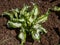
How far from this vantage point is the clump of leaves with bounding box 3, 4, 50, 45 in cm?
394

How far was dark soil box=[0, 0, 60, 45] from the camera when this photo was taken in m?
3.91

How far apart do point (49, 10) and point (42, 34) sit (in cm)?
63

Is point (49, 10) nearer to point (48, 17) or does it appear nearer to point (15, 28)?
point (48, 17)

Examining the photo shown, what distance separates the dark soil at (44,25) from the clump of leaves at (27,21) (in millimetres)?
97

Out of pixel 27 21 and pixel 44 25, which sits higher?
pixel 27 21

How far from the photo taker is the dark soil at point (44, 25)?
3908mm

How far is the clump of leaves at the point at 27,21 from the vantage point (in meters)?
3.94

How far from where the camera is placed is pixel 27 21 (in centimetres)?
404

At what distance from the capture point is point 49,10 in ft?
14.5

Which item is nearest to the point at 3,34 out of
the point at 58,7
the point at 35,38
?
the point at 35,38

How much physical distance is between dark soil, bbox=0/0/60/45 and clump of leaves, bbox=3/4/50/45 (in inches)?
3.8

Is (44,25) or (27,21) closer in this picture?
(27,21)

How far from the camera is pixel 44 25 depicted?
4.16 metres

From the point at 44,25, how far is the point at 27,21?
36cm
